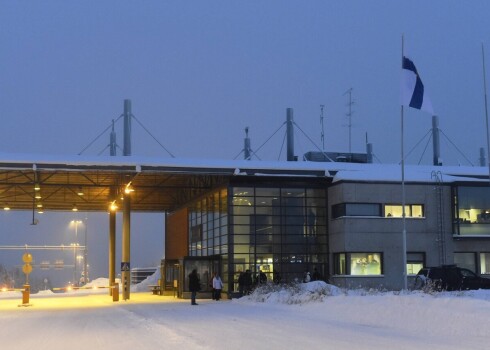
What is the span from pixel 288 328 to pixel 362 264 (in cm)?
1874

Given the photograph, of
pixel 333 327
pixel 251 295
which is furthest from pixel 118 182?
pixel 333 327

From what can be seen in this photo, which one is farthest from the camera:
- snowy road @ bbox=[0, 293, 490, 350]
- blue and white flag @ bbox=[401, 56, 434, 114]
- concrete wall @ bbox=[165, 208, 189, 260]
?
concrete wall @ bbox=[165, 208, 189, 260]

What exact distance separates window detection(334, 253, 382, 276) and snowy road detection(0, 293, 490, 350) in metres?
11.1

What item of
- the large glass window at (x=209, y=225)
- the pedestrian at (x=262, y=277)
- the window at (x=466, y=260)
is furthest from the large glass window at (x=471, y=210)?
the large glass window at (x=209, y=225)

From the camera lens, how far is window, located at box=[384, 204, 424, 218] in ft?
118

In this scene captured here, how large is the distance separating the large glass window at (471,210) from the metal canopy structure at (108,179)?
7.42m

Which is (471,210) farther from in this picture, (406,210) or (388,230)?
(388,230)

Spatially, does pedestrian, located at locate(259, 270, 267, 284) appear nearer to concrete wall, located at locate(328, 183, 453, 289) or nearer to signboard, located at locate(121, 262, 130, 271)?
concrete wall, located at locate(328, 183, 453, 289)

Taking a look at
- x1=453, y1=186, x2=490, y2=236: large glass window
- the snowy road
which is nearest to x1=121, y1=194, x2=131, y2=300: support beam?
the snowy road

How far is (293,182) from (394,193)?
5.44 m

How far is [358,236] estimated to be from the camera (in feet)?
115

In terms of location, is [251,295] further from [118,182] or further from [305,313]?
[118,182]

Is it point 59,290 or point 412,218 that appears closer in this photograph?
point 412,218

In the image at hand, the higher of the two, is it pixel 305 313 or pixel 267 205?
pixel 267 205
